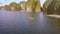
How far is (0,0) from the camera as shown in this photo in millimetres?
2021

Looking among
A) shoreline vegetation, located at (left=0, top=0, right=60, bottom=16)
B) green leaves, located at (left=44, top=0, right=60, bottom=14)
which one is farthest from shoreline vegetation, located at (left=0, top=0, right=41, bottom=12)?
green leaves, located at (left=44, top=0, right=60, bottom=14)

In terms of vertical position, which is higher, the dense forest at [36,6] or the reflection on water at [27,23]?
the dense forest at [36,6]

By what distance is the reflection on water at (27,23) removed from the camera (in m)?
1.92

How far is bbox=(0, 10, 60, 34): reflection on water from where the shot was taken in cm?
192

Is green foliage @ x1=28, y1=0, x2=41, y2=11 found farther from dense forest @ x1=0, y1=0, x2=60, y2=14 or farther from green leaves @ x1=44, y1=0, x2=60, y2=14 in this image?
green leaves @ x1=44, y1=0, x2=60, y2=14

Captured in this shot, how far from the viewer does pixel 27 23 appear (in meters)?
1.98

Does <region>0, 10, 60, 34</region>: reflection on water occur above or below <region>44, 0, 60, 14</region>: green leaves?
below

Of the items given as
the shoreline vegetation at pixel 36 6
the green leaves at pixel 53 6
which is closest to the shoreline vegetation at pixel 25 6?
the shoreline vegetation at pixel 36 6

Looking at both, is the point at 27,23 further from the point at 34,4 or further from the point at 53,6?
the point at 53,6

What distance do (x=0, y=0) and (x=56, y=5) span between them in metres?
0.76

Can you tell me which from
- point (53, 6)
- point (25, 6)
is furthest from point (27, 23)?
point (53, 6)

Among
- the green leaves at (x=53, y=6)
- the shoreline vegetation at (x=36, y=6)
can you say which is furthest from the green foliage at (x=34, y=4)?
the green leaves at (x=53, y=6)

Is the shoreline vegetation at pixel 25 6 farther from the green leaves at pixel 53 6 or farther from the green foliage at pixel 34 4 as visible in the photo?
the green leaves at pixel 53 6

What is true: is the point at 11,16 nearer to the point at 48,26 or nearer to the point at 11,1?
the point at 11,1
